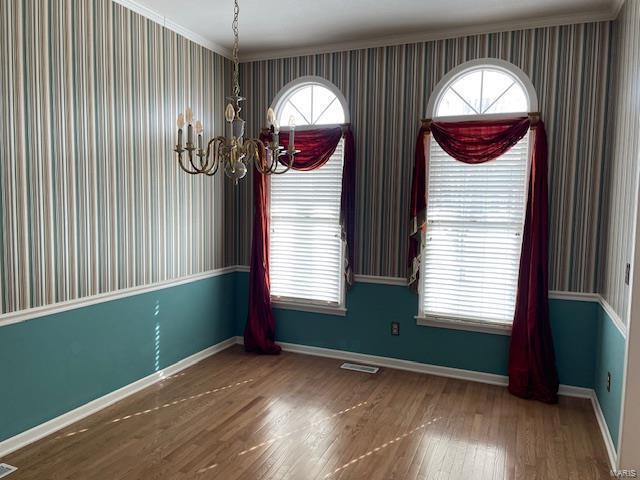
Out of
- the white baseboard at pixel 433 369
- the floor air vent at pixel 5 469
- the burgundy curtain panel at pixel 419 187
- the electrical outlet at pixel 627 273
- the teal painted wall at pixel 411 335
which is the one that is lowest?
the floor air vent at pixel 5 469

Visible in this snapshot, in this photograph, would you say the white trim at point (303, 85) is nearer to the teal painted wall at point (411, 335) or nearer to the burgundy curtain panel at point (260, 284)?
the burgundy curtain panel at point (260, 284)

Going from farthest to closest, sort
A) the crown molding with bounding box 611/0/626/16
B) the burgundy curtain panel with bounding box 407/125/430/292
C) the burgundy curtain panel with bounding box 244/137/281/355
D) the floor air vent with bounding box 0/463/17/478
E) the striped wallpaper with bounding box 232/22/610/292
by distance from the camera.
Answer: the burgundy curtain panel with bounding box 244/137/281/355, the burgundy curtain panel with bounding box 407/125/430/292, the striped wallpaper with bounding box 232/22/610/292, the crown molding with bounding box 611/0/626/16, the floor air vent with bounding box 0/463/17/478

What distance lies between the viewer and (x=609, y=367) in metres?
3.11

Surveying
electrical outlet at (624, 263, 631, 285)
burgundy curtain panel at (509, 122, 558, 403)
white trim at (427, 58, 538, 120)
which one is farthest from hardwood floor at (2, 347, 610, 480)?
white trim at (427, 58, 538, 120)

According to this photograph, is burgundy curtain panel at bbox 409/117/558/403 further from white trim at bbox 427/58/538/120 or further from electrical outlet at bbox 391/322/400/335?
electrical outlet at bbox 391/322/400/335

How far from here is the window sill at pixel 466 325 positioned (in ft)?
12.8

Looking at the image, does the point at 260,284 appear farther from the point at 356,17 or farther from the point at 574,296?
the point at 574,296

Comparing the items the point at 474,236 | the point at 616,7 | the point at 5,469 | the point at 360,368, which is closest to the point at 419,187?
the point at 474,236

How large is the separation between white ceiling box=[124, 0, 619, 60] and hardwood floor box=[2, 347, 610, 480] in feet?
9.57

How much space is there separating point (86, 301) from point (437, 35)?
3401 millimetres

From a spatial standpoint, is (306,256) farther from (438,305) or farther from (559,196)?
(559,196)

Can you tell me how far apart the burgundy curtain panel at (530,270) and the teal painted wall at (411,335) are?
0.15m

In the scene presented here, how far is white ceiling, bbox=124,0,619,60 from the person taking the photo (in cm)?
343

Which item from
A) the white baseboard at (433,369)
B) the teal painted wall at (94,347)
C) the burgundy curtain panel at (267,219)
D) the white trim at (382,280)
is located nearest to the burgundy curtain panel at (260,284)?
the burgundy curtain panel at (267,219)
